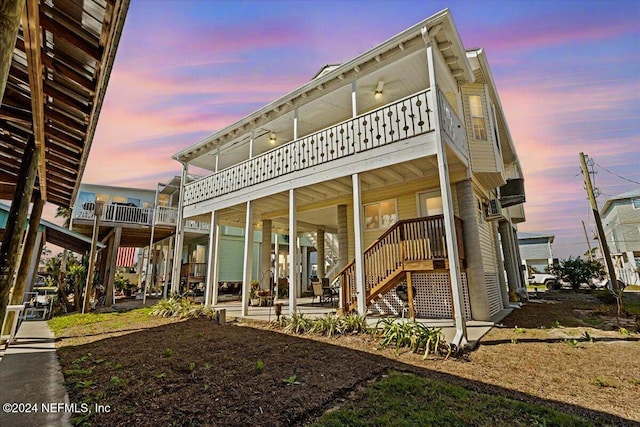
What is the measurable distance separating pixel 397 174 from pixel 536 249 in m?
40.7

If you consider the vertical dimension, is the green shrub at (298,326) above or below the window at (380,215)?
below

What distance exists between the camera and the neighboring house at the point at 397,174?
727 centimetres

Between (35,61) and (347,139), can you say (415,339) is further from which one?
(35,61)

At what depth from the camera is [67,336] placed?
7.28 m

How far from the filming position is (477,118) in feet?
33.2

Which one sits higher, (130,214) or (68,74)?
(130,214)

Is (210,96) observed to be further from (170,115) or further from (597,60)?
(597,60)

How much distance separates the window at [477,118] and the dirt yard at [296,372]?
20.3 ft

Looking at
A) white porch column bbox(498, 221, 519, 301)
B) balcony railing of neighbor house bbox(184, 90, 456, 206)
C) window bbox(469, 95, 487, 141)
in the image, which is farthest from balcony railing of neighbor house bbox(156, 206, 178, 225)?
white porch column bbox(498, 221, 519, 301)

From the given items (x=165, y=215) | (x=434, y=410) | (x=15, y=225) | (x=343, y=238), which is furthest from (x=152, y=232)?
(x=434, y=410)

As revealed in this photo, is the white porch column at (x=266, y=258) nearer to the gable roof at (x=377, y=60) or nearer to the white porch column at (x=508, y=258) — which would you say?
the gable roof at (x=377, y=60)

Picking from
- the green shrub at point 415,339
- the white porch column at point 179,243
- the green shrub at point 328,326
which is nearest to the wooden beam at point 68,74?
the green shrub at point 328,326

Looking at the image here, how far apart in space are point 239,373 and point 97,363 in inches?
105

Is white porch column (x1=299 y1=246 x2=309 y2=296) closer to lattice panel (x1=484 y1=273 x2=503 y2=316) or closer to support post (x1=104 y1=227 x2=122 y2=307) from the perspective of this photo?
Result: support post (x1=104 y1=227 x2=122 y2=307)
